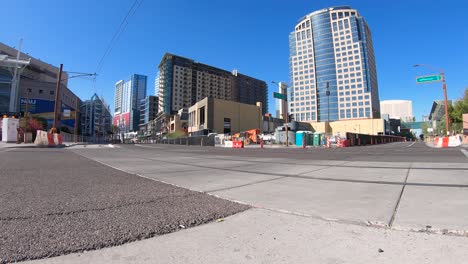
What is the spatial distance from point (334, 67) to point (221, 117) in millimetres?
83988

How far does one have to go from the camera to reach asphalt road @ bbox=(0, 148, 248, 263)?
2426 mm

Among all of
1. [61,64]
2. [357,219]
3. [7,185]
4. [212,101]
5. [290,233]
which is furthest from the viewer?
[212,101]

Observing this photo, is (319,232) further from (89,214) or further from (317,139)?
(317,139)

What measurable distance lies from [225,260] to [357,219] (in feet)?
6.15

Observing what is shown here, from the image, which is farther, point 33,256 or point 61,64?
point 61,64

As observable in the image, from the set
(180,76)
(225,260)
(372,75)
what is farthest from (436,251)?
(372,75)

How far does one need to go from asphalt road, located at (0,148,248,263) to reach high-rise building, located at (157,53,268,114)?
138 m

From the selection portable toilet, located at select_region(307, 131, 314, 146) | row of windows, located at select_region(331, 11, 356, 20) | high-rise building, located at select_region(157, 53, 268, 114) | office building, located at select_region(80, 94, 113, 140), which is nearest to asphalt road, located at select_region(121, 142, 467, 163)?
portable toilet, located at select_region(307, 131, 314, 146)

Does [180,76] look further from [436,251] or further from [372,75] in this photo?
[436,251]

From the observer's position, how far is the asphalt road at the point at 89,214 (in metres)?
2.43

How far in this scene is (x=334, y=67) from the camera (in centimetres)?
14162

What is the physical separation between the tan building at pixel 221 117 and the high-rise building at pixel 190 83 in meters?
40.1

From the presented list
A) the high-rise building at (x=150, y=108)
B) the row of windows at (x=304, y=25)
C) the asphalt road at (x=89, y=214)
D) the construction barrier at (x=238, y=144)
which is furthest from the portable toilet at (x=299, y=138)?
the high-rise building at (x=150, y=108)

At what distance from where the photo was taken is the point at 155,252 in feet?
7.57
